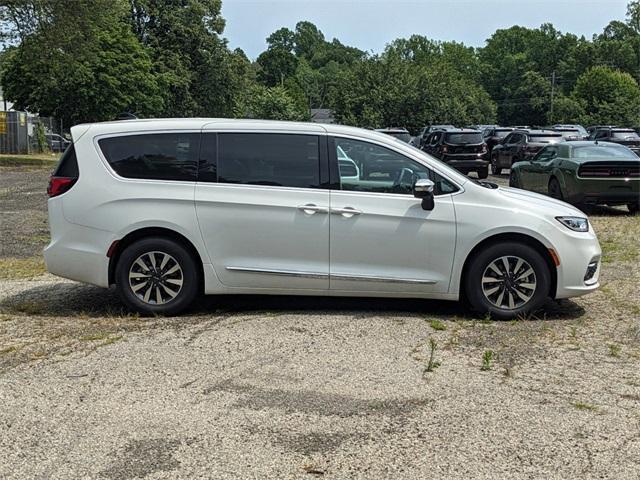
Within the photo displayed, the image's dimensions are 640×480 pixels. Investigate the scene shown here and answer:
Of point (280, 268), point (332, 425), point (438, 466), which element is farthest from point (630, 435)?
point (280, 268)

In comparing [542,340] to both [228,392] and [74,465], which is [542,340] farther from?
[74,465]

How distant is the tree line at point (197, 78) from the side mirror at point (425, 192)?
1065 inches

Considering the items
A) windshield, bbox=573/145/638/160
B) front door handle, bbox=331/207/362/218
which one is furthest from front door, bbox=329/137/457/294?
windshield, bbox=573/145/638/160

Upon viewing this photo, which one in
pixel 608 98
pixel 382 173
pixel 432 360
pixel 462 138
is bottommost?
pixel 432 360

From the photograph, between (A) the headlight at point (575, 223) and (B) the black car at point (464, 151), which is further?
(B) the black car at point (464, 151)

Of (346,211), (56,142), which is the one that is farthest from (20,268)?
(56,142)

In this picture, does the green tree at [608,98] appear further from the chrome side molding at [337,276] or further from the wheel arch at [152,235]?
the wheel arch at [152,235]

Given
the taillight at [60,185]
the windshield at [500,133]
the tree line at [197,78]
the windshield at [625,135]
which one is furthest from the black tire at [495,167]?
the taillight at [60,185]

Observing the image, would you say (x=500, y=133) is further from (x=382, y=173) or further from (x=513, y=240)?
(x=382, y=173)

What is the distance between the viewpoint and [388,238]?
22.4ft

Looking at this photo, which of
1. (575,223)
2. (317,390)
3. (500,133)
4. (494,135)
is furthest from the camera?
(500,133)

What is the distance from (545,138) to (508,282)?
2206 cm

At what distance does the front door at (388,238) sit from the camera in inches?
Answer: 269

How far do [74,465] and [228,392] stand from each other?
125 cm
